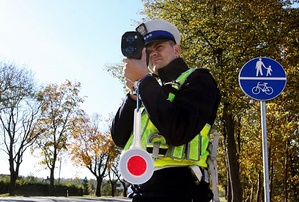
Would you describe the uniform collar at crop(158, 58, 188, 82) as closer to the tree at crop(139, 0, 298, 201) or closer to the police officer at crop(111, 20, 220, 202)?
the police officer at crop(111, 20, 220, 202)

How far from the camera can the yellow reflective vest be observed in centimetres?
192

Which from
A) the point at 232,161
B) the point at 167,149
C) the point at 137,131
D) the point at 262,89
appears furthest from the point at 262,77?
the point at 232,161

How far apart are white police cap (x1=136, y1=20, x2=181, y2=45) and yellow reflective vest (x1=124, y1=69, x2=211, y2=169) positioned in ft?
1.16

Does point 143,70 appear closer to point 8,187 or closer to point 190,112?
point 190,112

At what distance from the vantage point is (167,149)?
75.9 inches

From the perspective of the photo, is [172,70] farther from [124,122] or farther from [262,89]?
[262,89]

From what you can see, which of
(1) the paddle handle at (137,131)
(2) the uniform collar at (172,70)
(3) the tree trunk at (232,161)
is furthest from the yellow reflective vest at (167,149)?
(3) the tree trunk at (232,161)

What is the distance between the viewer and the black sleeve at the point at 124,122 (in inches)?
85.9

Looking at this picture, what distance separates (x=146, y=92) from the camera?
1874mm

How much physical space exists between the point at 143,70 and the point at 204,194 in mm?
614

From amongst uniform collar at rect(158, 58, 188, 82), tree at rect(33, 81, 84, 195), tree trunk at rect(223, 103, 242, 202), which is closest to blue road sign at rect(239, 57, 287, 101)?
uniform collar at rect(158, 58, 188, 82)

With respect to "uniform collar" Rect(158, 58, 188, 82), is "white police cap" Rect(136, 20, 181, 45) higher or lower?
higher

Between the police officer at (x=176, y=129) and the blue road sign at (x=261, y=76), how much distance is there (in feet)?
18.3

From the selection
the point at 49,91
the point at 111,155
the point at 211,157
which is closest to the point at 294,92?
the point at 211,157
